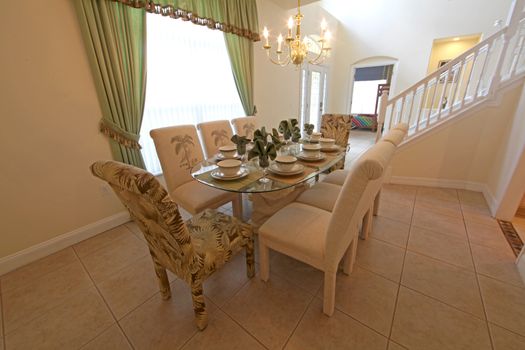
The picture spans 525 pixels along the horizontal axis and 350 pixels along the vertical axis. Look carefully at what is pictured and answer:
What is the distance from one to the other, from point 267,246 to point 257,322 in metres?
0.43

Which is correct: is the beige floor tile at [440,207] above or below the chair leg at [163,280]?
below

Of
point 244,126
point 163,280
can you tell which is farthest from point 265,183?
point 244,126

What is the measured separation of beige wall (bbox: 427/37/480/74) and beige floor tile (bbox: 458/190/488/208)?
3.62m

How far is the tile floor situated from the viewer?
1.14m

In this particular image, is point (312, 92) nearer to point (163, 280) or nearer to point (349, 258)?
point (349, 258)

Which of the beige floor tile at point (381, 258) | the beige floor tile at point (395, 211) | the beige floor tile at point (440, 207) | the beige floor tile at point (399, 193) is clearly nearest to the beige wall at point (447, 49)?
the beige floor tile at point (399, 193)

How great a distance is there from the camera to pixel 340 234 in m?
1.02

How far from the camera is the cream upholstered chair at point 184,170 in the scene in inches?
68.4

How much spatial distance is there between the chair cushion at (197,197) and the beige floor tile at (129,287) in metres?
0.53

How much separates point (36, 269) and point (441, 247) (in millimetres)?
3307

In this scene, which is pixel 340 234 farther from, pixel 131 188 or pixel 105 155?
pixel 105 155

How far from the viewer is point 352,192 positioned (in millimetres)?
896

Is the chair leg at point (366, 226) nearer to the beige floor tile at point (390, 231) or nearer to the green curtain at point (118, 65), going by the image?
the beige floor tile at point (390, 231)

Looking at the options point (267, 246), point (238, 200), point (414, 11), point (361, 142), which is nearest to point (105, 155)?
point (238, 200)
